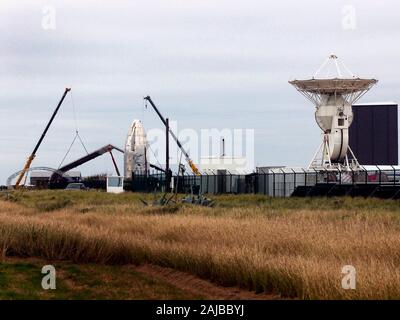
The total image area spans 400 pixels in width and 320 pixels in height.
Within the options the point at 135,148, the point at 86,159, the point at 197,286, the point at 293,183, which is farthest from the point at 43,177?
the point at 197,286

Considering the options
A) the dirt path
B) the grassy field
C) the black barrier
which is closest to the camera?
the grassy field

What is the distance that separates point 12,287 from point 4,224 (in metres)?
8.70

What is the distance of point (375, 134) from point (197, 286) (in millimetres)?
100844

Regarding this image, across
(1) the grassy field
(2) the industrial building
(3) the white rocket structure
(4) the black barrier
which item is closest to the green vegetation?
(1) the grassy field

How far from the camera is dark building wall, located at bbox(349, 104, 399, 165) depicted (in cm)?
11206

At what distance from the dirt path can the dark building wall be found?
9736 cm

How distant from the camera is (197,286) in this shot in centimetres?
1505

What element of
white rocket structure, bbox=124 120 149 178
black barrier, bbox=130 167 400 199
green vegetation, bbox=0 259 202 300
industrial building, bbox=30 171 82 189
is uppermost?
white rocket structure, bbox=124 120 149 178

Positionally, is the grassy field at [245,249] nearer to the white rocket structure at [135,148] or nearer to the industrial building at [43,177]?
the white rocket structure at [135,148]

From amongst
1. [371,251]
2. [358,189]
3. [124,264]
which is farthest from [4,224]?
[358,189]

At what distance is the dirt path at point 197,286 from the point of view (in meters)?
13.4

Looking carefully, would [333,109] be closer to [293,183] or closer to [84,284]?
[293,183]

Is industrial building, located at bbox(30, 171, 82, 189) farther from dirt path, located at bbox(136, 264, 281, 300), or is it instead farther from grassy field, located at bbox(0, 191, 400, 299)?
dirt path, located at bbox(136, 264, 281, 300)

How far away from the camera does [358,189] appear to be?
49.7 metres
